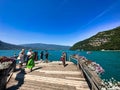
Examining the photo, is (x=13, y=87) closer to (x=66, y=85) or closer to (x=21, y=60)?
(x=66, y=85)

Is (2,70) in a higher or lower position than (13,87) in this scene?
higher

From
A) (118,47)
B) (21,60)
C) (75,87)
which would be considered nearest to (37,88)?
(75,87)

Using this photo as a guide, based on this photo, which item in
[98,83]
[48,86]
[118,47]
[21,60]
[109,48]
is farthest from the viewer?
[109,48]

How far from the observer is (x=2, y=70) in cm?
543

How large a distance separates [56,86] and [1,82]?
9.82 feet

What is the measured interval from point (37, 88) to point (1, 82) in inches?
75.2

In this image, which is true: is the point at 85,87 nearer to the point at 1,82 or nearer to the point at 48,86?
the point at 48,86

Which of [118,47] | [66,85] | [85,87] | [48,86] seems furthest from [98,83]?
[118,47]

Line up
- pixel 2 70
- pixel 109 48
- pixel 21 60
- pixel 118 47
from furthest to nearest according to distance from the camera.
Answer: pixel 109 48, pixel 118 47, pixel 21 60, pixel 2 70

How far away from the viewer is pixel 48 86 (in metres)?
6.73

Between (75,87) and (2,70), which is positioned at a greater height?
(2,70)

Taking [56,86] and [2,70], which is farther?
[56,86]

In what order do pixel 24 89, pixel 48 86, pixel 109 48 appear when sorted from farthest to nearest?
1. pixel 109 48
2. pixel 48 86
3. pixel 24 89

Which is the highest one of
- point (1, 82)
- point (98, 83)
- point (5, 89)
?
point (98, 83)
